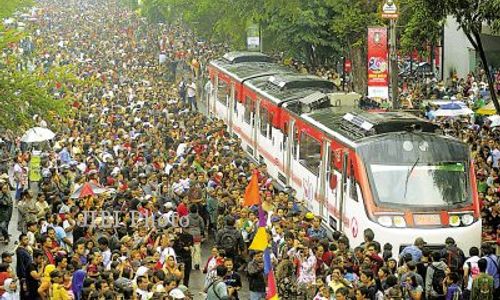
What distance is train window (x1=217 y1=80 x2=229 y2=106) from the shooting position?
3790 centimetres

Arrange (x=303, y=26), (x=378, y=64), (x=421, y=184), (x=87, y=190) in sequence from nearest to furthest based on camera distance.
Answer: (x=421, y=184), (x=87, y=190), (x=378, y=64), (x=303, y=26)

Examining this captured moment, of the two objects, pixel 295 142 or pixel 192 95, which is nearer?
pixel 295 142

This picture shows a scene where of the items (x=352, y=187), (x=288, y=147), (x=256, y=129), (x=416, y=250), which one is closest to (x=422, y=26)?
(x=288, y=147)

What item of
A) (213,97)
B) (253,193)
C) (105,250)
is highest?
(253,193)

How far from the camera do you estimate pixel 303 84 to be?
99.8ft

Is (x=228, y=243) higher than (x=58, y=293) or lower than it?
lower

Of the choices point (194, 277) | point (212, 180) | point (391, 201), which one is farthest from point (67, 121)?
point (391, 201)

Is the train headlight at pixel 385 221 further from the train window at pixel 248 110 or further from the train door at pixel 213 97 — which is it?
the train door at pixel 213 97

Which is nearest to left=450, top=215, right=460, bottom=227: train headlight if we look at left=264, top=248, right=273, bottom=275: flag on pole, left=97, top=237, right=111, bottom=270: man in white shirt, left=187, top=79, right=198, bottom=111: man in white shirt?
left=264, top=248, right=273, bottom=275: flag on pole

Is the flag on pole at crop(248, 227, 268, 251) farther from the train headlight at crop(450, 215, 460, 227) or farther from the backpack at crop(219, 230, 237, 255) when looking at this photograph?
the train headlight at crop(450, 215, 460, 227)

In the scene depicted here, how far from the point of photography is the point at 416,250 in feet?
60.4

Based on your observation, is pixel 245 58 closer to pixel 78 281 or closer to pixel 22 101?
pixel 22 101

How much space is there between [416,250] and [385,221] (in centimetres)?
212

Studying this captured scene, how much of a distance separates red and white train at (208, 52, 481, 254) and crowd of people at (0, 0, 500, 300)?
61cm
